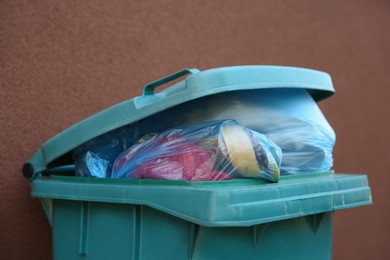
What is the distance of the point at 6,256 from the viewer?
2885 millimetres

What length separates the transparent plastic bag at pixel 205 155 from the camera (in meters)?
2.06

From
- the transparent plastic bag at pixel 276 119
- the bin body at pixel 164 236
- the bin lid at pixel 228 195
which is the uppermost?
the transparent plastic bag at pixel 276 119

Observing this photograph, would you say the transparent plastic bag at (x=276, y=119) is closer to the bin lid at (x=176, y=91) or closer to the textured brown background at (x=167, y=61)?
the bin lid at (x=176, y=91)

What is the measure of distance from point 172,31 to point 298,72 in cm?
178

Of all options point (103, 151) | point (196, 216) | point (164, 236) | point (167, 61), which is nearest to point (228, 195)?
point (196, 216)

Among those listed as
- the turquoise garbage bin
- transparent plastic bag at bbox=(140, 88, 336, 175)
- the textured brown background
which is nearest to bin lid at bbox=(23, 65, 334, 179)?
the turquoise garbage bin

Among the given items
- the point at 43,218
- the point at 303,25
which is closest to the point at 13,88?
the point at 43,218

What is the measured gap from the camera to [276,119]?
94.3 inches

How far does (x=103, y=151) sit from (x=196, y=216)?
83 centimetres

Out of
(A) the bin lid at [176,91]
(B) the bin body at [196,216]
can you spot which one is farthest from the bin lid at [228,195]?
(A) the bin lid at [176,91]

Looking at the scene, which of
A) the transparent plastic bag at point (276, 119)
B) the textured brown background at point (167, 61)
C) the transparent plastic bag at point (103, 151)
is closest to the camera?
the transparent plastic bag at point (276, 119)

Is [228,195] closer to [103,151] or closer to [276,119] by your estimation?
[276,119]

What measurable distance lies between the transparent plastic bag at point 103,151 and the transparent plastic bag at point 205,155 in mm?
139

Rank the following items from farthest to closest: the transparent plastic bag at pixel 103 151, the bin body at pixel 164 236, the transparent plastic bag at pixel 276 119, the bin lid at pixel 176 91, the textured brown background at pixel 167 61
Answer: the textured brown background at pixel 167 61 → the transparent plastic bag at pixel 103 151 → the transparent plastic bag at pixel 276 119 → the bin lid at pixel 176 91 → the bin body at pixel 164 236
